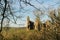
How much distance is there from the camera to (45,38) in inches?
958

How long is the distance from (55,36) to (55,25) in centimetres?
172

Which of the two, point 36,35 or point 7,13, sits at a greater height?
point 7,13

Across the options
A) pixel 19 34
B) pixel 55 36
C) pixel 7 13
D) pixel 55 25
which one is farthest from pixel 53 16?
pixel 7 13

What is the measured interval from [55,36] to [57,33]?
1.45 feet

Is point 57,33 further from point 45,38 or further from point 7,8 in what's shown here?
point 7,8

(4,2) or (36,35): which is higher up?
(4,2)

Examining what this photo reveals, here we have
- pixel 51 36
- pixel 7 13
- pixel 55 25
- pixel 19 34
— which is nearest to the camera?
pixel 7 13

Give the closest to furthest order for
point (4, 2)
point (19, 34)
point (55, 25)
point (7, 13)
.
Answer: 1. point (4, 2)
2. point (7, 13)
3. point (55, 25)
4. point (19, 34)

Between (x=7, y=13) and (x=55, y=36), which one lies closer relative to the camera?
(x=7, y=13)

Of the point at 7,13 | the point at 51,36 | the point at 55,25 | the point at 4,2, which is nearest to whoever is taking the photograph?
the point at 4,2

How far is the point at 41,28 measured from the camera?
24.8 metres

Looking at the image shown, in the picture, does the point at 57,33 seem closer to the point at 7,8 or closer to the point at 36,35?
the point at 36,35

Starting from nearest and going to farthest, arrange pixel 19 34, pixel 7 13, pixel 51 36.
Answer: pixel 7 13 < pixel 51 36 < pixel 19 34

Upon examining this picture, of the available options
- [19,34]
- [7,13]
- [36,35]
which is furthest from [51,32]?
[7,13]
